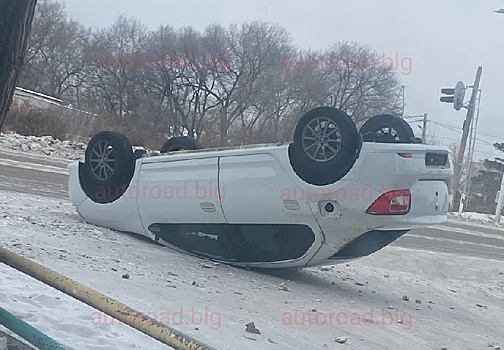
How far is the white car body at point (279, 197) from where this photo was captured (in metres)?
6.12

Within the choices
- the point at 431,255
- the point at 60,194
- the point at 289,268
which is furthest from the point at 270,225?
the point at 60,194

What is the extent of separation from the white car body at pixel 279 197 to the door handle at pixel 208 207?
0.01 metres

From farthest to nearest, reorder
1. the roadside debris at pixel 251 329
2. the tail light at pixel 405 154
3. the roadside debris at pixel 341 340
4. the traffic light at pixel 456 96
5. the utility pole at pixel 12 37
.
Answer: the traffic light at pixel 456 96, the tail light at pixel 405 154, the roadside debris at pixel 341 340, the roadside debris at pixel 251 329, the utility pole at pixel 12 37

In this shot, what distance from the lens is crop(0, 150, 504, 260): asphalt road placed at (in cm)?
1206

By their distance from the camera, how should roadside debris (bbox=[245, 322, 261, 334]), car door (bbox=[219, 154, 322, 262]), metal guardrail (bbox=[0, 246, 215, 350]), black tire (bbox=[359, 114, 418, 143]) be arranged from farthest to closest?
black tire (bbox=[359, 114, 418, 143]) < car door (bbox=[219, 154, 322, 262]) < roadside debris (bbox=[245, 322, 261, 334]) < metal guardrail (bbox=[0, 246, 215, 350])

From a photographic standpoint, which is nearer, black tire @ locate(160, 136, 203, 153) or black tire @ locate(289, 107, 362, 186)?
black tire @ locate(289, 107, 362, 186)

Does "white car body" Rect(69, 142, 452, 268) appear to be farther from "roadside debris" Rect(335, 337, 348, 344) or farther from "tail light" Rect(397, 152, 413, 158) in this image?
"roadside debris" Rect(335, 337, 348, 344)

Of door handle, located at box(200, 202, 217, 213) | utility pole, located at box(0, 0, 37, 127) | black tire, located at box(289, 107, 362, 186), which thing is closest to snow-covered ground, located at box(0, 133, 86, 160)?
door handle, located at box(200, 202, 217, 213)

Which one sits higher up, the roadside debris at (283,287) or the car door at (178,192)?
the car door at (178,192)

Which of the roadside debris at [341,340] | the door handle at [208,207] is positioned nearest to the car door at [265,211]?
the door handle at [208,207]

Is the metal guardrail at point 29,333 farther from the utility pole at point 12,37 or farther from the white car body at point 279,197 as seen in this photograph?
the white car body at point 279,197

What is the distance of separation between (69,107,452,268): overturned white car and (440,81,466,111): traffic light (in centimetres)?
1940

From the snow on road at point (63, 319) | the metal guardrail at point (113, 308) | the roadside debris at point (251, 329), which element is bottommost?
the roadside debris at point (251, 329)

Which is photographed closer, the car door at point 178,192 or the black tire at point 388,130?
the black tire at point 388,130
